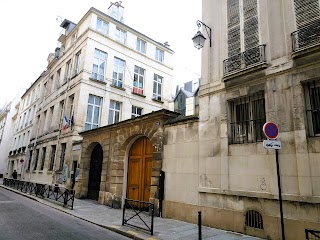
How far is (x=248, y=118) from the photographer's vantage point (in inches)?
284

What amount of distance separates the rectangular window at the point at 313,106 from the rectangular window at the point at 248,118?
1.14m

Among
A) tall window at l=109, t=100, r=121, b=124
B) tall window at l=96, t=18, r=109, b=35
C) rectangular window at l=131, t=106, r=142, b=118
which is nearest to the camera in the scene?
tall window at l=109, t=100, r=121, b=124

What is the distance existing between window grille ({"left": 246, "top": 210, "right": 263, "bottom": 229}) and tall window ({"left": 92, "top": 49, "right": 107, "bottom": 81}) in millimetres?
15232

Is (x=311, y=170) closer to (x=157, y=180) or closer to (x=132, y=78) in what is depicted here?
(x=157, y=180)

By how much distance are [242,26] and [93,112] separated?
12923 millimetres

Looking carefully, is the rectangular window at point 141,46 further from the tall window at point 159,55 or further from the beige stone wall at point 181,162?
the beige stone wall at point 181,162

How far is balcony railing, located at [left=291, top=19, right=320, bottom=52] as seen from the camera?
233 inches

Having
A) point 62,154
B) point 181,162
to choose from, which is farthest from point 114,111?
point 181,162

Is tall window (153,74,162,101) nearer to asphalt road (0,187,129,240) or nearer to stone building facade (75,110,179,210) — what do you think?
stone building facade (75,110,179,210)

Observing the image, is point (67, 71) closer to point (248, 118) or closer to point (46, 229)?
point (46, 229)

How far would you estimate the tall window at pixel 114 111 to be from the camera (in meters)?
19.1

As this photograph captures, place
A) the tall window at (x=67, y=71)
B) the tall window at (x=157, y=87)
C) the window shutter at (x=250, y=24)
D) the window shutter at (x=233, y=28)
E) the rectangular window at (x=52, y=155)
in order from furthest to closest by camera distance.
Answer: the tall window at (x=157, y=87) < the tall window at (x=67, y=71) < the rectangular window at (x=52, y=155) < the window shutter at (x=233, y=28) < the window shutter at (x=250, y=24)

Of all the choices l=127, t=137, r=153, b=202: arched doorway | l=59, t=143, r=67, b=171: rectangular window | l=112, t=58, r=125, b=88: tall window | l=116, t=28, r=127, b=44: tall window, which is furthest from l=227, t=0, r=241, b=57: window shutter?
l=59, t=143, r=67, b=171: rectangular window

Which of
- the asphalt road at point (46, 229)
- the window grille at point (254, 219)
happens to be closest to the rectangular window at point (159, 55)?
the asphalt road at point (46, 229)
